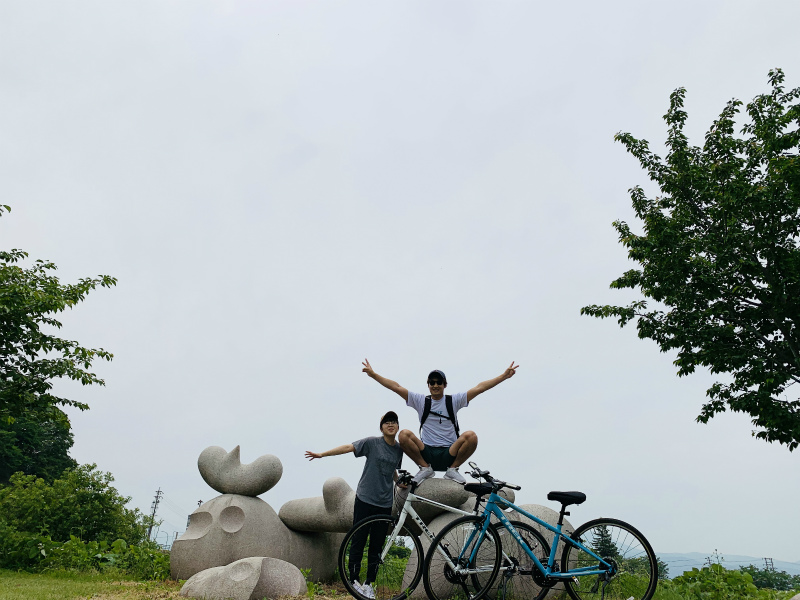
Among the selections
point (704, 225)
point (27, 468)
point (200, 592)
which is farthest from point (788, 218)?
point (27, 468)

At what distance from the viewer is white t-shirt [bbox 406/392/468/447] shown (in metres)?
7.45

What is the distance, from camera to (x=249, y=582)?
6980mm

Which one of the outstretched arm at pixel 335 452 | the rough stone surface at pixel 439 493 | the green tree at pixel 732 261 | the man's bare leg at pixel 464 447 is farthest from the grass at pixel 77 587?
the green tree at pixel 732 261

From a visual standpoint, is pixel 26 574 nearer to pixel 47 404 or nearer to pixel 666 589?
pixel 47 404

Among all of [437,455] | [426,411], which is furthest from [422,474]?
[426,411]

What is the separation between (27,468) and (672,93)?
39.5 m

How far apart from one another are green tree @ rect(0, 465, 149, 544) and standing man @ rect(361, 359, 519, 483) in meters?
9.62

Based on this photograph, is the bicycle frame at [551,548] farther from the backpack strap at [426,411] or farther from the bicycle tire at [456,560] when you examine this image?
the backpack strap at [426,411]

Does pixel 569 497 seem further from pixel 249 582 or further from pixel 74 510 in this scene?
pixel 74 510

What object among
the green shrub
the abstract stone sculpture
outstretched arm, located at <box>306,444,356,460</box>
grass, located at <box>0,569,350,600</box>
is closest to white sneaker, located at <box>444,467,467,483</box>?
outstretched arm, located at <box>306,444,356,460</box>

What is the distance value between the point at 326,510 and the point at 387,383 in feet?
9.03

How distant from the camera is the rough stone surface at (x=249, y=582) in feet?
22.8

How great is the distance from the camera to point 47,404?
13.5m

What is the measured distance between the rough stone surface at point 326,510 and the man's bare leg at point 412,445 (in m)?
2.25
